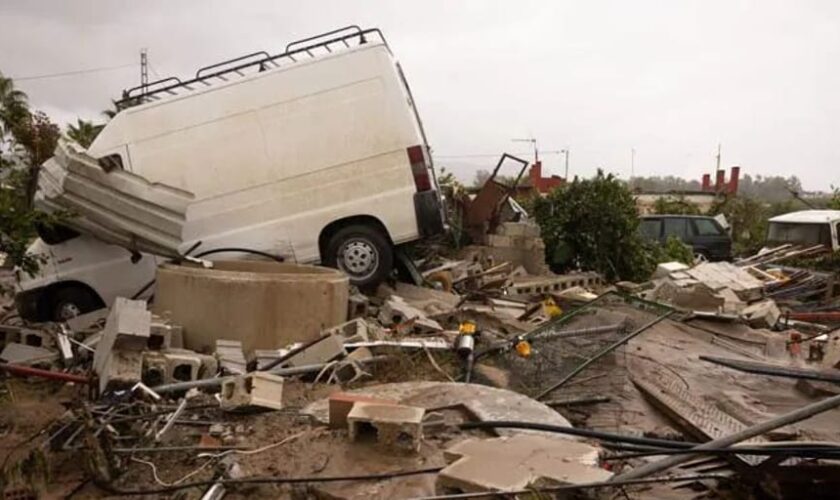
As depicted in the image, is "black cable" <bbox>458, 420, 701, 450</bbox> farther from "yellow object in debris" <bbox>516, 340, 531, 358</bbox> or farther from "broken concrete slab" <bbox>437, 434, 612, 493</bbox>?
"yellow object in debris" <bbox>516, 340, 531, 358</bbox>

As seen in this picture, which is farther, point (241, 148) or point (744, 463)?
point (241, 148)

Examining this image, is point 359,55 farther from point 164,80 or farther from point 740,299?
point 740,299

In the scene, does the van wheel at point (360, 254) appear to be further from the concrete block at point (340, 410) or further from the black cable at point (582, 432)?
the black cable at point (582, 432)

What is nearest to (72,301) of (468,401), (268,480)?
(468,401)

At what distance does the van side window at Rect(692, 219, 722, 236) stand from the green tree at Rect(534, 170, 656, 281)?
13.6 ft

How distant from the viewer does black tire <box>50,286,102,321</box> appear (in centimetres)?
846

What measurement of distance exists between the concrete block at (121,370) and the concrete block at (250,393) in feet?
2.35

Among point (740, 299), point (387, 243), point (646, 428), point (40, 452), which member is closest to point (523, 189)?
point (740, 299)

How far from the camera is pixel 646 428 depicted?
514 cm

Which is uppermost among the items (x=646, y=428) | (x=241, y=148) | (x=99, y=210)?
(x=241, y=148)

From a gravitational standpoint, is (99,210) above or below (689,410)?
above

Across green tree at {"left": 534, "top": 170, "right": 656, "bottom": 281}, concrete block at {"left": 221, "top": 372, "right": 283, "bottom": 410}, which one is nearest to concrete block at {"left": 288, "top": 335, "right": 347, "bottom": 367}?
concrete block at {"left": 221, "top": 372, "right": 283, "bottom": 410}

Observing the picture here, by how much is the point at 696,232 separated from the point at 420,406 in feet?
49.5

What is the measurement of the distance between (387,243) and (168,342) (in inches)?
128
